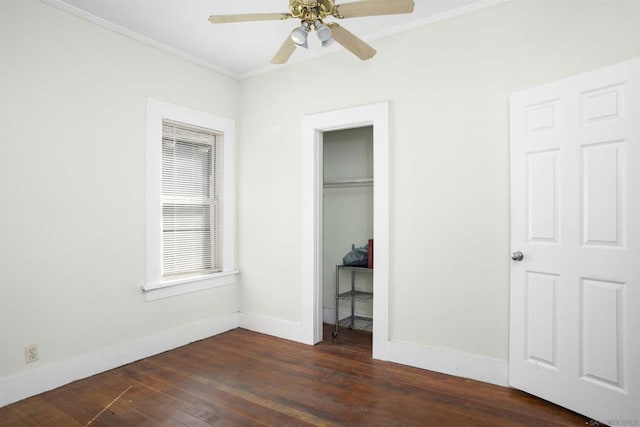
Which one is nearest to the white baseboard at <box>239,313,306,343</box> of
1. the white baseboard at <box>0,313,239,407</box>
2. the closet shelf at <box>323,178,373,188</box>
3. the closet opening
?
the white baseboard at <box>0,313,239,407</box>

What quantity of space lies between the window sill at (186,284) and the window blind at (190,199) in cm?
12

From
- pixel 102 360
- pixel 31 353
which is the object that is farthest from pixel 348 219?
pixel 31 353

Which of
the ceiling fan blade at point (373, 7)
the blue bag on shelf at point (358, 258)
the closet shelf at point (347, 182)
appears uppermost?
the ceiling fan blade at point (373, 7)

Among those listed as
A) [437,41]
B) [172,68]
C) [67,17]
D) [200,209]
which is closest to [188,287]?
[200,209]

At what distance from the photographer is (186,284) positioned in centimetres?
361

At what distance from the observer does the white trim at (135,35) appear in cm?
273

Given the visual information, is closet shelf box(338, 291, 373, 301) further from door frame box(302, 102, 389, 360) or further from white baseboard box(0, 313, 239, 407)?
white baseboard box(0, 313, 239, 407)

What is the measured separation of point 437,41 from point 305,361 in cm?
291

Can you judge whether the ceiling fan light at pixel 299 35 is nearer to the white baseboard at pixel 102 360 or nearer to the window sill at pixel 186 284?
the window sill at pixel 186 284

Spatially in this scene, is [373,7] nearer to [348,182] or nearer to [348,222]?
[348,182]

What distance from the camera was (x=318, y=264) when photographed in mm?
3658

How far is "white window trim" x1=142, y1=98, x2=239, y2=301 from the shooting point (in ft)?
10.9

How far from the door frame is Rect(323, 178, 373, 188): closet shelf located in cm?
57

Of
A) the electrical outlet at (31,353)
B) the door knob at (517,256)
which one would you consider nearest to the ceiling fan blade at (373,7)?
the door knob at (517,256)
